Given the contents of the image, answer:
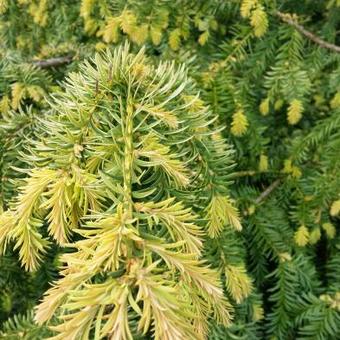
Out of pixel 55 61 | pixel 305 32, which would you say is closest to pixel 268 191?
pixel 305 32

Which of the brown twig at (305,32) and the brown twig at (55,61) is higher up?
the brown twig at (305,32)

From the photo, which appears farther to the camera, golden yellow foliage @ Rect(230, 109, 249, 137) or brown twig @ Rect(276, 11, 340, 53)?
brown twig @ Rect(276, 11, 340, 53)

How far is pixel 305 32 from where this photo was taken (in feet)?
4.26

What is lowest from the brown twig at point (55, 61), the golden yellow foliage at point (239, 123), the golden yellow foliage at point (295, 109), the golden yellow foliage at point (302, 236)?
the golden yellow foliage at point (302, 236)

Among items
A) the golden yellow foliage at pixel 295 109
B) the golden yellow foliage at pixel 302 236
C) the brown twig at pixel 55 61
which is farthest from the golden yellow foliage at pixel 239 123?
the brown twig at pixel 55 61

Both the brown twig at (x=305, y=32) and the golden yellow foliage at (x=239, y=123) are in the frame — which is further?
the brown twig at (x=305, y=32)

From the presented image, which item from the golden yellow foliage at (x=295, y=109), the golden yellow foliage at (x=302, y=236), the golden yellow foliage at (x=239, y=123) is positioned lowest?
the golden yellow foliage at (x=302, y=236)

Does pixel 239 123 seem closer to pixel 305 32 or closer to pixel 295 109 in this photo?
pixel 295 109

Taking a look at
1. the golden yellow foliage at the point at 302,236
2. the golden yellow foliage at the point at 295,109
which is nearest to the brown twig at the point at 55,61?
the golden yellow foliage at the point at 295,109

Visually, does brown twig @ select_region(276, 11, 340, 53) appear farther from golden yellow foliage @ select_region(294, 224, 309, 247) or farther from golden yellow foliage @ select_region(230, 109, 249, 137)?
golden yellow foliage @ select_region(294, 224, 309, 247)

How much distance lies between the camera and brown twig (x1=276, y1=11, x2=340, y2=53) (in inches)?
50.3

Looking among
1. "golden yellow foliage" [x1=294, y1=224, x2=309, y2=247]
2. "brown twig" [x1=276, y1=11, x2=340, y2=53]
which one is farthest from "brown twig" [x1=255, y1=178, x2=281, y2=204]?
"brown twig" [x1=276, y1=11, x2=340, y2=53]

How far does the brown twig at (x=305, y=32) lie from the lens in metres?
1.28

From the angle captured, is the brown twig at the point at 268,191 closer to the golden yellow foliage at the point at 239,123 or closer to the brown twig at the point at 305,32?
the golden yellow foliage at the point at 239,123
